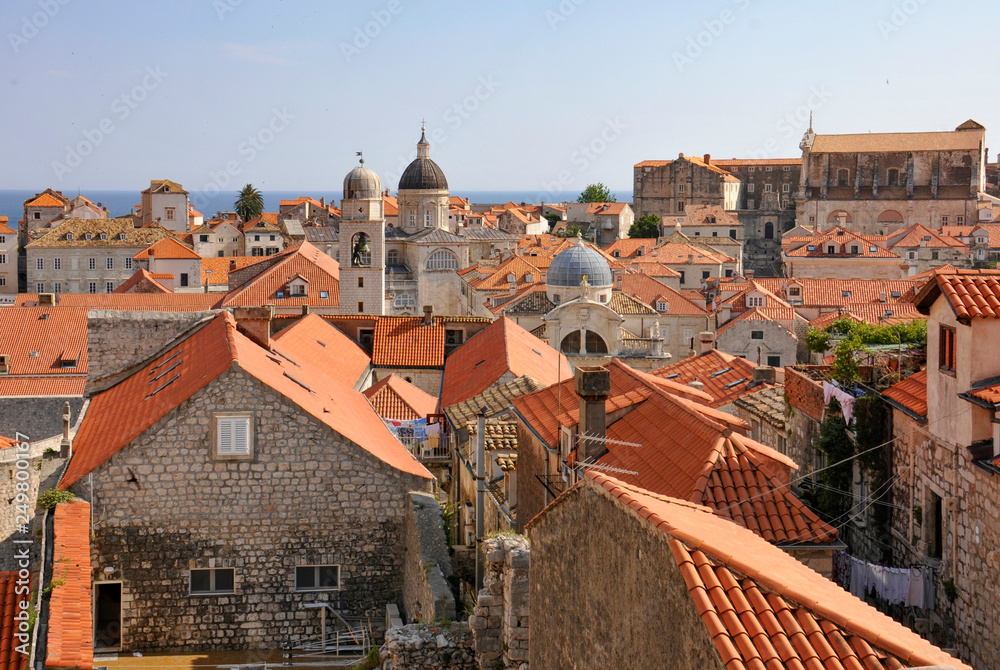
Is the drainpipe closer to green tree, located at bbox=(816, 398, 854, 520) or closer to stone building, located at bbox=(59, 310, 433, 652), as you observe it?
stone building, located at bbox=(59, 310, 433, 652)

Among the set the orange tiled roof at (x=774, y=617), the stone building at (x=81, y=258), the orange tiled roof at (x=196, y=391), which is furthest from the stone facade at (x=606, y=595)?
the stone building at (x=81, y=258)

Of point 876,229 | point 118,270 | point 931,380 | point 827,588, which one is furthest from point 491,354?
point 876,229

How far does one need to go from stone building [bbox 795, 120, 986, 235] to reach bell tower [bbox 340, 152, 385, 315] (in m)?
73.4

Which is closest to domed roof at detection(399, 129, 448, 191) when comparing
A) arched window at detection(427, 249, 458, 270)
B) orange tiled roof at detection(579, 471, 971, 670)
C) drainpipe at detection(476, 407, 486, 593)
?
arched window at detection(427, 249, 458, 270)

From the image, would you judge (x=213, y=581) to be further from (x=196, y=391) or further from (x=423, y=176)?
(x=423, y=176)

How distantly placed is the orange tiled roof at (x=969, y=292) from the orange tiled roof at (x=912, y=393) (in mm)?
1317

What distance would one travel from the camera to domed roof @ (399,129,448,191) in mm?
79500

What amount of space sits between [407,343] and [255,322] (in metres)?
15.6

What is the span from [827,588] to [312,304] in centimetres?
5310

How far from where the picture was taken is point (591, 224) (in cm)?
13225

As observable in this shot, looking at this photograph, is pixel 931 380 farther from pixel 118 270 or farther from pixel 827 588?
pixel 118 270

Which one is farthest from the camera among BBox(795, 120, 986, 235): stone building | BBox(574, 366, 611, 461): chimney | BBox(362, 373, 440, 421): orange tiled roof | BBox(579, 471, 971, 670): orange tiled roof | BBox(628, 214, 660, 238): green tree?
BBox(628, 214, 660, 238): green tree

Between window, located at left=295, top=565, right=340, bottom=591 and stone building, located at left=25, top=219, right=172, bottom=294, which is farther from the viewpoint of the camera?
stone building, located at left=25, top=219, right=172, bottom=294

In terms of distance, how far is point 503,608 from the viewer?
1078 centimetres
